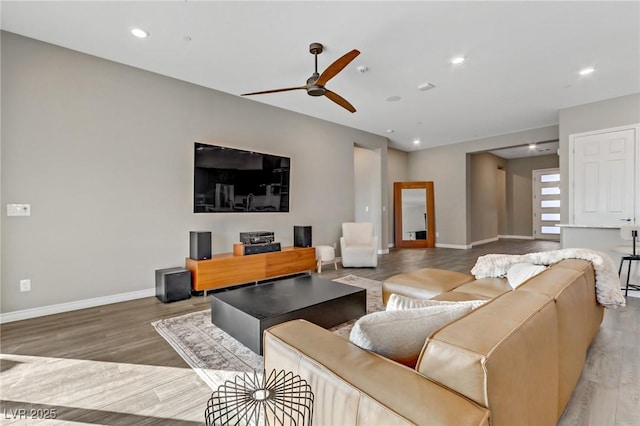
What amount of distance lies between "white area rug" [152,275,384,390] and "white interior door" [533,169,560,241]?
9.86 meters

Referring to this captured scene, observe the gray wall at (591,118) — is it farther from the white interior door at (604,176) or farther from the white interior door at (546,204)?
the white interior door at (546,204)

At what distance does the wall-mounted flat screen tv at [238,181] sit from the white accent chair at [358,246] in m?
1.35

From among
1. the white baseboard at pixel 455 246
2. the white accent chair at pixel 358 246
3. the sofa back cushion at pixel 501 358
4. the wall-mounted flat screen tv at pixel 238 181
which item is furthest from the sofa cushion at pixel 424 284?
the white baseboard at pixel 455 246

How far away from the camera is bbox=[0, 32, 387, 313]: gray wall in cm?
308

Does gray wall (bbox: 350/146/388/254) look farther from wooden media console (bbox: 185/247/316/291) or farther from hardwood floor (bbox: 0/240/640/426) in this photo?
hardwood floor (bbox: 0/240/640/426)

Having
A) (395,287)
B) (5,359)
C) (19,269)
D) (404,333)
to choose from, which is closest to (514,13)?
(395,287)

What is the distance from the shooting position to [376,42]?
3244 mm

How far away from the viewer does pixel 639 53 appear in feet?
11.5

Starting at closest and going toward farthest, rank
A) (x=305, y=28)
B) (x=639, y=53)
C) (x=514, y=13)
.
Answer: (x=514, y=13), (x=305, y=28), (x=639, y=53)

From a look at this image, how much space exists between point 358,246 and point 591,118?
14.6 feet

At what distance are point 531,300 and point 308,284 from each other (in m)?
2.28

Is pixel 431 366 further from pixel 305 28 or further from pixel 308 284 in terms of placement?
pixel 305 28

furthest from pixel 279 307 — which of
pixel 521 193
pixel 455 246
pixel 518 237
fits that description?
pixel 521 193

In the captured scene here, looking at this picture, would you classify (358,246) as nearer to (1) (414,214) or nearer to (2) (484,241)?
(1) (414,214)
